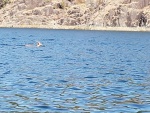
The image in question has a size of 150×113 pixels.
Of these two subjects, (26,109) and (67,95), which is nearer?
(26,109)

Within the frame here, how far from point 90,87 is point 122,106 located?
6.90 metres

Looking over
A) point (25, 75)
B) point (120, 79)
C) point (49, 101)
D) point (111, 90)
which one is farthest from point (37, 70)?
point (49, 101)

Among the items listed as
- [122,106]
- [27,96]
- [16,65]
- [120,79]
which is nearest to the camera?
[122,106]

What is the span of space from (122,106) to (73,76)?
1315cm

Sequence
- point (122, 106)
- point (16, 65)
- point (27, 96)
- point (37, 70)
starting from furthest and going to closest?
point (16, 65)
point (37, 70)
point (27, 96)
point (122, 106)

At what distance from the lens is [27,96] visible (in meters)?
29.4

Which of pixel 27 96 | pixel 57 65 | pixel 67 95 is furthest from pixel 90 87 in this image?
pixel 57 65

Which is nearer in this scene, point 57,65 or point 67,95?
point 67,95

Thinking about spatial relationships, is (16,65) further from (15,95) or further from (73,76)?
(15,95)

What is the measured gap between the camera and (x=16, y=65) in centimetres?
4759

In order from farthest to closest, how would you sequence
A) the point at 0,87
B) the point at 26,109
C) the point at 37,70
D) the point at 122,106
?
1. the point at 37,70
2. the point at 0,87
3. the point at 122,106
4. the point at 26,109

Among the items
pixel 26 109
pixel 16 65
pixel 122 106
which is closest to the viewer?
pixel 26 109

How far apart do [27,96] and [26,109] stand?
379 centimetres

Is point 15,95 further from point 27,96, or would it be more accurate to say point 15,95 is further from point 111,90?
point 111,90
